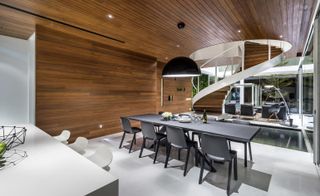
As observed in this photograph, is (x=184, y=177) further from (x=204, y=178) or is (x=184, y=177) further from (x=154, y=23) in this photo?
(x=154, y=23)

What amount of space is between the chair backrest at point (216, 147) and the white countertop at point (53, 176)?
5.88 feet

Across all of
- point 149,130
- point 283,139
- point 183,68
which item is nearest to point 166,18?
point 183,68

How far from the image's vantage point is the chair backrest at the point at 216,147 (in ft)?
8.00

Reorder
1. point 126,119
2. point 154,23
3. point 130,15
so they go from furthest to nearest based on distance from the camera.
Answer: point 126,119
point 154,23
point 130,15

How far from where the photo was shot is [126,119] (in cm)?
410

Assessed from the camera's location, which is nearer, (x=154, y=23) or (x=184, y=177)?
(x=184, y=177)

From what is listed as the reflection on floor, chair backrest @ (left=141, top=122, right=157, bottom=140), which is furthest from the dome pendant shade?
the reflection on floor

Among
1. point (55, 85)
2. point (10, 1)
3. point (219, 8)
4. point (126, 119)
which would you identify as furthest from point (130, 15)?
point (55, 85)

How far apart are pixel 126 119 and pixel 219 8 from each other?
300cm

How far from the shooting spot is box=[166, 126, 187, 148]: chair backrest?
9.81 ft

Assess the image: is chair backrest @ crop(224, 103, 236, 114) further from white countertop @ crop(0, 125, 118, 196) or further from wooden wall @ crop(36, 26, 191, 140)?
white countertop @ crop(0, 125, 118, 196)

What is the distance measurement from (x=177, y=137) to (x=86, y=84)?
317 cm

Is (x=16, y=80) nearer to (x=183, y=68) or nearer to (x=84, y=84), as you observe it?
(x=84, y=84)

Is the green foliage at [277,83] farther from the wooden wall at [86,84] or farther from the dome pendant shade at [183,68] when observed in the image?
the dome pendant shade at [183,68]
